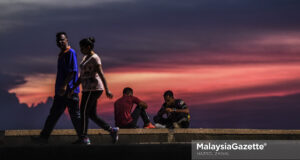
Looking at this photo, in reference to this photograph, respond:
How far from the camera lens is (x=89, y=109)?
33.8ft

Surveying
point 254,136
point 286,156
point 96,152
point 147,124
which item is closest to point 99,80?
point 96,152

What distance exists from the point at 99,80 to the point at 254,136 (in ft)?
19.3

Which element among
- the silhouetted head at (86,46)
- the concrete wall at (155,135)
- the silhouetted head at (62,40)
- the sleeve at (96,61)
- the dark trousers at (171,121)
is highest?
the silhouetted head at (62,40)

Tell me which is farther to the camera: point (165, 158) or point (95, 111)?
point (95, 111)

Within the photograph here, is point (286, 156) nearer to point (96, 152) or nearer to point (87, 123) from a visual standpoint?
point (96, 152)

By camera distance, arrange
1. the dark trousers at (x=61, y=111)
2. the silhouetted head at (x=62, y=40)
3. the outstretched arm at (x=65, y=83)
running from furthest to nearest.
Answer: the dark trousers at (x=61, y=111) → the silhouetted head at (x=62, y=40) → the outstretched arm at (x=65, y=83)

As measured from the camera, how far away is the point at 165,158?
818 cm

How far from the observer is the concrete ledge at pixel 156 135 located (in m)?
12.8

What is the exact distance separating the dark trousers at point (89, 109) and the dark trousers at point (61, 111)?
177mm

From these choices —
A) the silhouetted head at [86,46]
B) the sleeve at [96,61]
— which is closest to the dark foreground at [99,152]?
the sleeve at [96,61]

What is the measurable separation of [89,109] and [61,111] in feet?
2.45

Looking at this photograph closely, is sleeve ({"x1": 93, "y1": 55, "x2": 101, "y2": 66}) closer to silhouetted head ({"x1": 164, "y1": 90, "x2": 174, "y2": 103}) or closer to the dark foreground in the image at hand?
the dark foreground

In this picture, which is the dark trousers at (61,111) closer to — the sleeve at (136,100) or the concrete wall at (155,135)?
the concrete wall at (155,135)

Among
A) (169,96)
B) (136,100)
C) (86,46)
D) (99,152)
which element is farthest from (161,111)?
(99,152)
